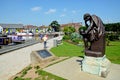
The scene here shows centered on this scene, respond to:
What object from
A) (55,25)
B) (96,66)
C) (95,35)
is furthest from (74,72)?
(55,25)

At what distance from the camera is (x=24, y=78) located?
25.4 ft

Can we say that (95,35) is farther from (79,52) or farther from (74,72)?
(79,52)

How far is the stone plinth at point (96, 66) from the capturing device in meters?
7.28

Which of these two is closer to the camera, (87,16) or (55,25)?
(87,16)

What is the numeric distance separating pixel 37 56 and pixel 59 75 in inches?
120

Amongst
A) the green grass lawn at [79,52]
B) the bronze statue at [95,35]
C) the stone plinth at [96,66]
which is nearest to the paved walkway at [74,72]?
the stone plinth at [96,66]

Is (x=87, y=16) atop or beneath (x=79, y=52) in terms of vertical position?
atop

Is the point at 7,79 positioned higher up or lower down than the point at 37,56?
lower down

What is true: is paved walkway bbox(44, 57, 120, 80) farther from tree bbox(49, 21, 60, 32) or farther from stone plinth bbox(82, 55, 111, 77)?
tree bbox(49, 21, 60, 32)

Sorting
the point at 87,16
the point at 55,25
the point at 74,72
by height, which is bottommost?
the point at 74,72

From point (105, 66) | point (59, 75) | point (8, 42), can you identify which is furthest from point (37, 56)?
point (8, 42)

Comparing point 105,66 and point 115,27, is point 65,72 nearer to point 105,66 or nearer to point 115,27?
point 105,66

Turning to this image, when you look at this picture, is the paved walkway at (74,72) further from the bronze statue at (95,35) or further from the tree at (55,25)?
the tree at (55,25)

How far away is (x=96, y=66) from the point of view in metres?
7.42
